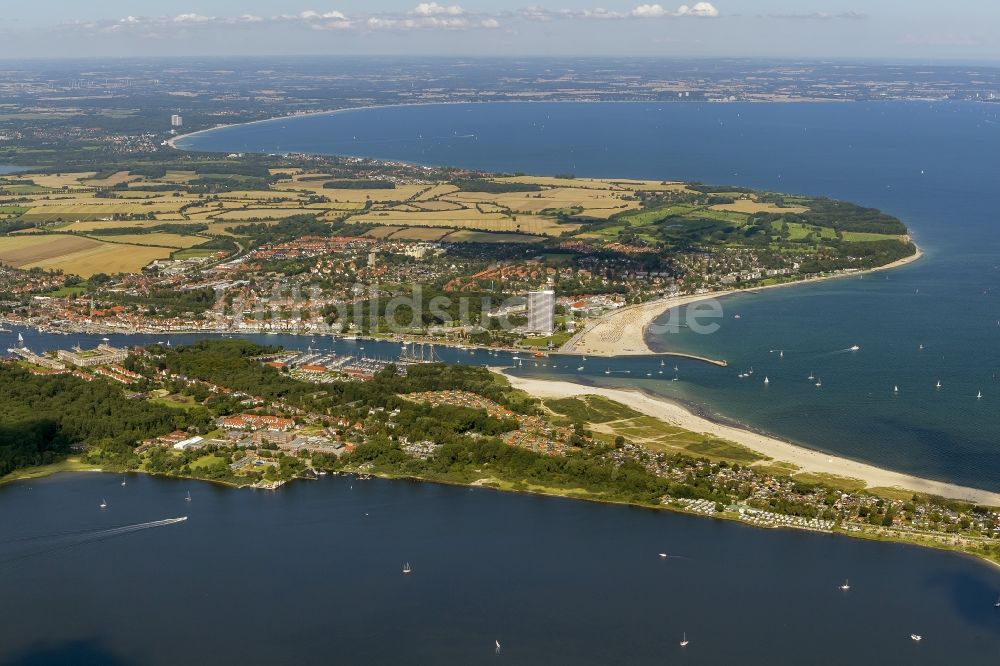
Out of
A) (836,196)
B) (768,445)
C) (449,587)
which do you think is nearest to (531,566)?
(449,587)

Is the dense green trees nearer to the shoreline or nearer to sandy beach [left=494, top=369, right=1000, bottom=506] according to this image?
the shoreline

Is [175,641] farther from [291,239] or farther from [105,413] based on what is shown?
[291,239]

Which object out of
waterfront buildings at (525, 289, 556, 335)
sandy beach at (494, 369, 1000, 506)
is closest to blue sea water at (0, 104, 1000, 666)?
sandy beach at (494, 369, 1000, 506)

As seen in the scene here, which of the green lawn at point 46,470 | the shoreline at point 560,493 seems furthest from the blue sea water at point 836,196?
the green lawn at point 46,470

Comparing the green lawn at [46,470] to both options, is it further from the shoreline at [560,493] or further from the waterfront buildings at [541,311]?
the waterfront buildings at [541,311]

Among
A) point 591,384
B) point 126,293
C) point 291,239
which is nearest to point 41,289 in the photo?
point 126,293
